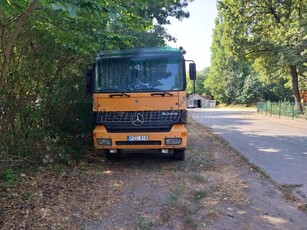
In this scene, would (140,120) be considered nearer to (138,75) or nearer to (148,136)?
(148,136)

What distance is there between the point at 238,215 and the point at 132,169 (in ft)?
11.4

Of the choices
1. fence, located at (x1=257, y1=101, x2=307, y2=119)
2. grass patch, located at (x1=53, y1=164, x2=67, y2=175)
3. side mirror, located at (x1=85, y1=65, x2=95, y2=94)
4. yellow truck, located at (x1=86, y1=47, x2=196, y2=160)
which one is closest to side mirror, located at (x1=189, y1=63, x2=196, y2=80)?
yellow truck, located at (x1=86, y1=47, x2=196, y2=160)

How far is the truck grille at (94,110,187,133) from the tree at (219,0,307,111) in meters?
18.1

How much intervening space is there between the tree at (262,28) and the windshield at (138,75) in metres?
17.8

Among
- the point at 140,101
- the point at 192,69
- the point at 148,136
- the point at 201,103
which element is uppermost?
the point at 192,69

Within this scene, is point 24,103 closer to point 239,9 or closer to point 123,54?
point 123,54


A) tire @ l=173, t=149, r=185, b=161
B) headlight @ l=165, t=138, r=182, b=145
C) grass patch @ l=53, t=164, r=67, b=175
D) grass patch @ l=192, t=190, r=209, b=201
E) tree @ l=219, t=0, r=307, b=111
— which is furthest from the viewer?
tree @ l=219, t=0, r=307, b=111

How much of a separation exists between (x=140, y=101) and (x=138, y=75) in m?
0.69

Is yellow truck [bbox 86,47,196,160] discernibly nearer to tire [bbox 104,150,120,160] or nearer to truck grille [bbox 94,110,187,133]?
truck grille [bbox 94,110,187,133]

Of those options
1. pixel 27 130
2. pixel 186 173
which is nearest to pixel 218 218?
pixel 186 173

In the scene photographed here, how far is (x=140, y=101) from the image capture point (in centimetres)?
727

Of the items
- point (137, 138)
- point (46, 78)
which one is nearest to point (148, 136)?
point (137, 138)

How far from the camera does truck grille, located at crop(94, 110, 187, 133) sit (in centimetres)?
723

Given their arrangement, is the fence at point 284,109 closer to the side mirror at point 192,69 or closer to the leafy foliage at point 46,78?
the side mirror at point 192,69
